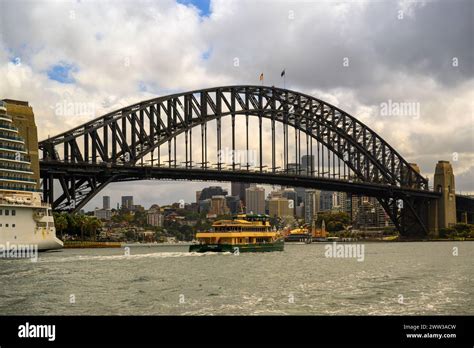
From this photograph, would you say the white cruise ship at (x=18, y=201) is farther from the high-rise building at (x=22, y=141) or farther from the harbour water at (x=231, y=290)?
the harbour water at (x=231, y=290)

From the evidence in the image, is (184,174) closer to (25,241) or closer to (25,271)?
(25,241)

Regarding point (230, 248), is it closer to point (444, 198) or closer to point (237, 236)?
point (237, 236)

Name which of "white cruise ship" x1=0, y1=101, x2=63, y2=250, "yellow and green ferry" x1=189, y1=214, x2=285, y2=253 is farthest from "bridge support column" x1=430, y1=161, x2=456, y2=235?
"white cruise ship" x1=0, y1=101, x2=63, y2=250

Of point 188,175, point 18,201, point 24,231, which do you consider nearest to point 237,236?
point 24,231

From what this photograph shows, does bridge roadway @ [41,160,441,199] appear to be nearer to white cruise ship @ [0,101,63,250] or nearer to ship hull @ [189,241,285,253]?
white cruise ship @ [0,101,63,250]

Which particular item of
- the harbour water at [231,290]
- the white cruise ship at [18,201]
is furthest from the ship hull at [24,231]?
the harbour water at [231,290]

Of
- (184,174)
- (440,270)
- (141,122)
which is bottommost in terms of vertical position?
A: (440,270)
